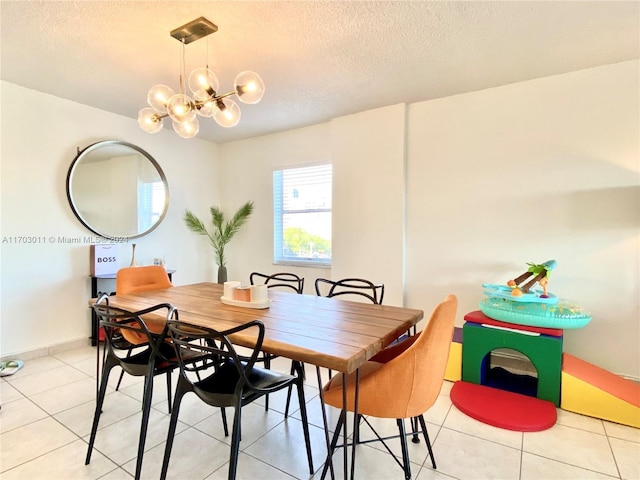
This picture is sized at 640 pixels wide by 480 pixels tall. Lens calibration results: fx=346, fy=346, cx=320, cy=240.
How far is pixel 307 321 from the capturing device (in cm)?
177

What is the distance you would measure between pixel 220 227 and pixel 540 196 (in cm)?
371

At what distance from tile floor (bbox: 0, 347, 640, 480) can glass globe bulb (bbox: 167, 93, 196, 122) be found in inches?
75.1

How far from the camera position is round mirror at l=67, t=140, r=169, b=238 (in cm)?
346

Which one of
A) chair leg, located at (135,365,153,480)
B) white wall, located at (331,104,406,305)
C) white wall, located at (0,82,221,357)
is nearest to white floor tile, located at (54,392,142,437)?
chair leg, located at (135,365,153,480)

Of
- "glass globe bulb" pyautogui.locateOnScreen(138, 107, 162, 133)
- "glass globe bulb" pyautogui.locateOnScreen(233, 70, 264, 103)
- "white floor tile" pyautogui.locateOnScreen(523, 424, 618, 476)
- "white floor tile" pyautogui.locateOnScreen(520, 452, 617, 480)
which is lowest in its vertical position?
"white floor tile" pyautogui.locateOnScreen(520, 452, 617, 480)

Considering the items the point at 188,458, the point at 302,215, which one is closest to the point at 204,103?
the point at 188,458

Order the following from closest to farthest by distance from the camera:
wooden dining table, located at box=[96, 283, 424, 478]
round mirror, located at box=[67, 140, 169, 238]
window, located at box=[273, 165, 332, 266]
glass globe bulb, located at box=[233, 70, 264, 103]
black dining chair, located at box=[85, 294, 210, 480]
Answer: wooden dining table, located at box=[96, 283, 424, 478] < black dining chair, located at box=[85, 294, 210, 480] < glass globe bulb, located at box=[233, 70, 264, 103] < round mirror, located at box=[67, 140, 169, 238] < window, located at box=[273, 165, 332, 266]

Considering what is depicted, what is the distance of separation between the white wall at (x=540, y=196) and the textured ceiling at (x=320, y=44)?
23 centimetres

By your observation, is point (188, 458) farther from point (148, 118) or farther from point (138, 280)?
point (148, 118)

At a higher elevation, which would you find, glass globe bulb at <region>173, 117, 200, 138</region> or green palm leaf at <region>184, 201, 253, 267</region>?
glass globe bulb at <region>173, 117, 200, 138</region>

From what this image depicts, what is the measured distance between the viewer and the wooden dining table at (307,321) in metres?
1.34

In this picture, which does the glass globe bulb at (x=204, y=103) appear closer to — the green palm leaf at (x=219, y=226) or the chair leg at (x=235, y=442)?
the chair leg at (x=235, y=442)

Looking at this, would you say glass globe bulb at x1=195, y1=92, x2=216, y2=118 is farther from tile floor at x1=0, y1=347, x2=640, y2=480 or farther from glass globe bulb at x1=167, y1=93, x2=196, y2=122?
tile floor at x1=0, y1=347, x2=640, y2=480

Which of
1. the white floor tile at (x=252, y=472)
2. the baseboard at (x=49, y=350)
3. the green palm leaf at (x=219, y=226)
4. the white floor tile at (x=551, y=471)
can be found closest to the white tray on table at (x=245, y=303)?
the white floor tile at (x=252, y=472)
